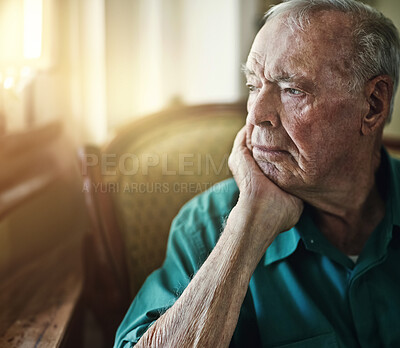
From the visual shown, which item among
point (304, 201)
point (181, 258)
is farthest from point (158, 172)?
point (304, 201)

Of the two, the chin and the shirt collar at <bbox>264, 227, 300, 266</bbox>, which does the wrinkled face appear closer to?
the chin

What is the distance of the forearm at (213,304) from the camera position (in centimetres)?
83

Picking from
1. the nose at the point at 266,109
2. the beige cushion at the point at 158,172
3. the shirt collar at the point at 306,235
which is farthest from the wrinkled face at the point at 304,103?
the beige cushion at the point at 158,172

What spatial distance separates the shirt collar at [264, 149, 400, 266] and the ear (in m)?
0.18

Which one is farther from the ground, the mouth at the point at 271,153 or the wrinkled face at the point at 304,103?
the wrinkled face at the point at 304,103

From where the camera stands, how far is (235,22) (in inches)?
92.9

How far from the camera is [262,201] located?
3.28 feet

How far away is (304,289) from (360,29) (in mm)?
615

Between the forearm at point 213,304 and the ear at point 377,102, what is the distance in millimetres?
423

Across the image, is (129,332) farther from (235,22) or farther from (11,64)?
(235,22)

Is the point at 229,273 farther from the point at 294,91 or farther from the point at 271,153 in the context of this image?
the point at 294,91

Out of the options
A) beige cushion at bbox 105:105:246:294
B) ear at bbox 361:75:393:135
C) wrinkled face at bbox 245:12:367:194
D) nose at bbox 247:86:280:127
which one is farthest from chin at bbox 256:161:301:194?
beige cushion at bbox 105:105:246:294

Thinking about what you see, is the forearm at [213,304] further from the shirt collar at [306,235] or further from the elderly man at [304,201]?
the shirt collar at [306,235]

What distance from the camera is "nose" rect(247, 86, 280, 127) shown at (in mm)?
1013
